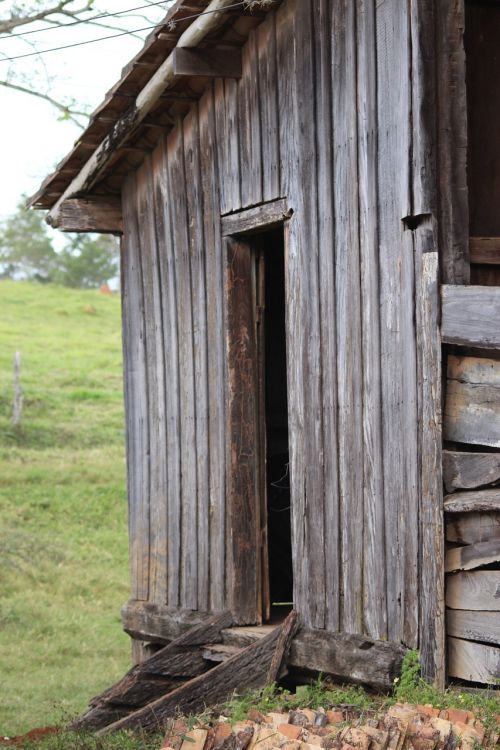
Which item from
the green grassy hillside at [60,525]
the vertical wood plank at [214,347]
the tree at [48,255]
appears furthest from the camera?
the tree at [48,255]

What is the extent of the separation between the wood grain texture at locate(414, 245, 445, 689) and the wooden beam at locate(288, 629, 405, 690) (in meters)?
0.27

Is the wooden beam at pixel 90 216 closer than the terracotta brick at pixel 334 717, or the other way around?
the terracotta brick at pixel 334 717

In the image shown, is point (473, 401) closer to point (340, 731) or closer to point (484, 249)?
point (484, 249)

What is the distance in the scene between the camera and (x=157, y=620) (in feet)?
28.2

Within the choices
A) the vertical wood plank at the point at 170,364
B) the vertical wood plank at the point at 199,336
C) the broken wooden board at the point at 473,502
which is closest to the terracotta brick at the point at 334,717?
the broken wooden board at the point at 473,502

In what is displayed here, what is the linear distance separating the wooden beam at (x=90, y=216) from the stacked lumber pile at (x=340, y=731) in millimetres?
4438

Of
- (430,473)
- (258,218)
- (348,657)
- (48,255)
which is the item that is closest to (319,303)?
(258,218)

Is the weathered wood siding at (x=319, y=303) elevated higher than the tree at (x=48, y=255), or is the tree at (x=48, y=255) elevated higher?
the tree at (x=48, y=255)

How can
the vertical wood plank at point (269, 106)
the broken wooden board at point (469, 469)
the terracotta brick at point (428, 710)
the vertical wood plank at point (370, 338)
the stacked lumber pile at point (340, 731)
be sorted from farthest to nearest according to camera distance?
the vertical wood plank at point (269, 106), the vertical wood plank at point (370, 338), the broken wooden board at point (469, 469), the terracotta brick at point (428, 710), the stacked lumber pile at point (340, 731)

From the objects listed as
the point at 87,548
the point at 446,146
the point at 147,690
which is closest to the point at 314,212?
the point at 446,146

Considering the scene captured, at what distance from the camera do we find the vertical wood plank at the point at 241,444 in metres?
7.74

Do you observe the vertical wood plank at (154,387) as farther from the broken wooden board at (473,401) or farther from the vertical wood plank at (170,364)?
the broken wooden board at (473,401)

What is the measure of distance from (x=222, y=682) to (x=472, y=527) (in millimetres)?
2126

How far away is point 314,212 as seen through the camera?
6.83m
